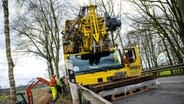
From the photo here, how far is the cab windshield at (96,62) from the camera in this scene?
→ 1433cm

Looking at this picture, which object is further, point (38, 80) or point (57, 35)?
point (57, 35)

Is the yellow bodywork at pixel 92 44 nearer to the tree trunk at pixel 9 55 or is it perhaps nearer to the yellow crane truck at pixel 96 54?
the yellow crane truck at pixel 96 54

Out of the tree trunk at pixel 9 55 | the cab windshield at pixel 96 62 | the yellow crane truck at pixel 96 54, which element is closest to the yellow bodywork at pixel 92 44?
the yellow crane truck at pixel 96 54

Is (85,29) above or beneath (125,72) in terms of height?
above

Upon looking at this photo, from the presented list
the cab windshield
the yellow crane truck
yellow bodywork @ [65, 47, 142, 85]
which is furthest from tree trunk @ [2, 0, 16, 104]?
yellow bodywork @ [65, 47, 142, 85]

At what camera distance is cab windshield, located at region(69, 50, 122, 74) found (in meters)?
14.3

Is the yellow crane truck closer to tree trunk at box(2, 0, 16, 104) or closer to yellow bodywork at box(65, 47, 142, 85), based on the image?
yellow bodywork at box(65, 47, 142, 85)

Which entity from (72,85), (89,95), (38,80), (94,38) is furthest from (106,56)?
(38,80)

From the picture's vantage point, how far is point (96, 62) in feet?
48.5

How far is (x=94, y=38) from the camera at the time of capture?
50.9 feet

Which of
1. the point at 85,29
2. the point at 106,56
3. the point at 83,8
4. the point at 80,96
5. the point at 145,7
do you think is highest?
the point at 145,7

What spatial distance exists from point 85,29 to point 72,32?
70.7 inches

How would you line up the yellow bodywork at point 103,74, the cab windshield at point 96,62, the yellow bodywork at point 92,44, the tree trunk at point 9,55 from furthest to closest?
the tree trunk at point 9,55 < the cab windshield at point 96,62 < the yellow bodywork at point 92,44 < the yellow bodywork at point 103,74

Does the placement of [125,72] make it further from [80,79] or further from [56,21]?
[56,21]
